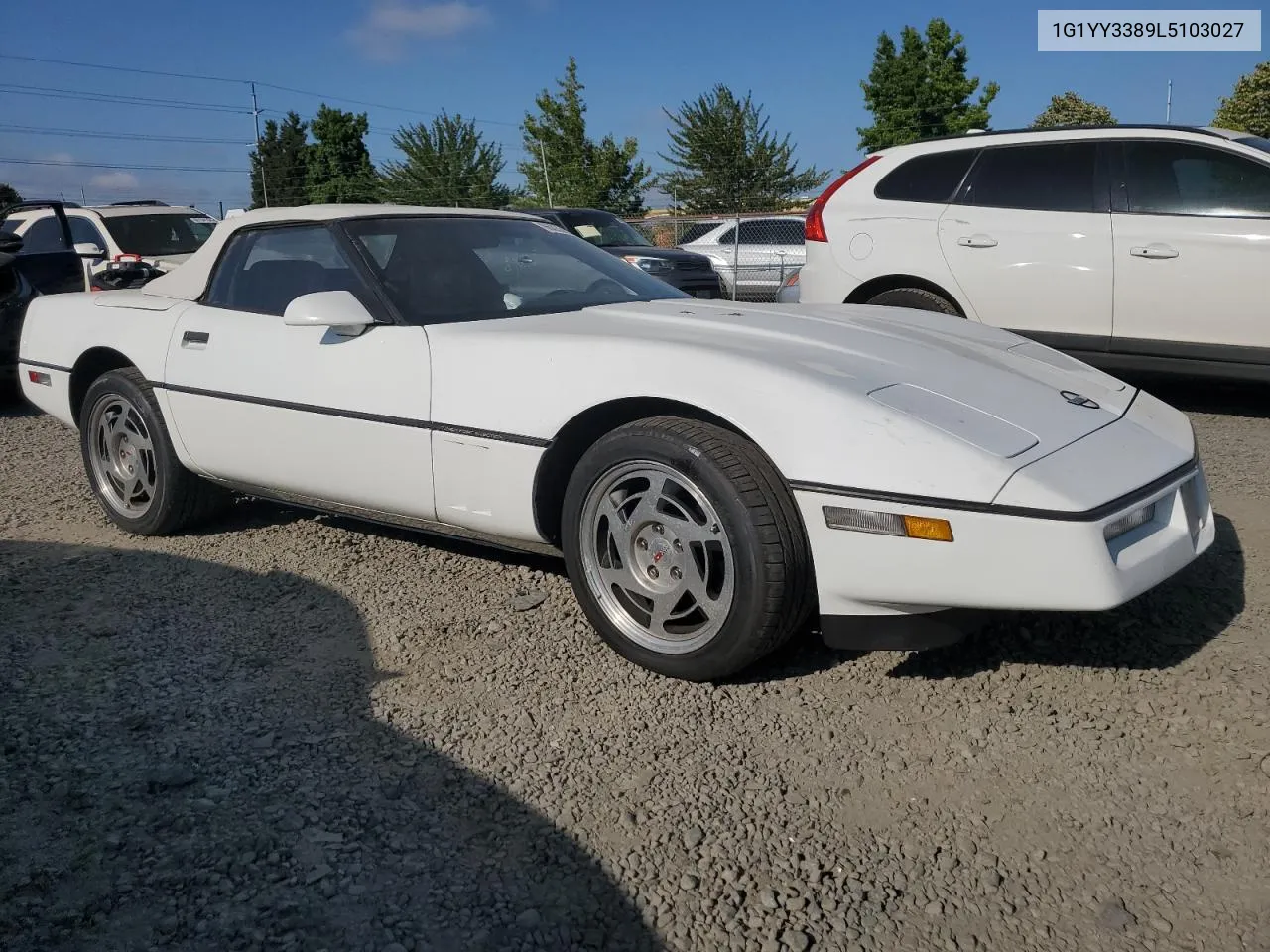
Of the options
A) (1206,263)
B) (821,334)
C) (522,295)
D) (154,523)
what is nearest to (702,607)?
(821,334)

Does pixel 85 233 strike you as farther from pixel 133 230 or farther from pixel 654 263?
pixel 654 263

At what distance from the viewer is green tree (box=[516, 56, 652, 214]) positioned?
1629 inches

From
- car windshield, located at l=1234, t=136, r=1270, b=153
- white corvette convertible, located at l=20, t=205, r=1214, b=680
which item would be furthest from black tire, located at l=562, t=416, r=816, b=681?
car windshield, located at l=1234, t=136, r=1270, b=153

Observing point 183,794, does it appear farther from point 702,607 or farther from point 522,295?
point 522,295

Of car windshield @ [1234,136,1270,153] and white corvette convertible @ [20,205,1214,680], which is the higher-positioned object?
car windshield @ [1234,136,1270,153]

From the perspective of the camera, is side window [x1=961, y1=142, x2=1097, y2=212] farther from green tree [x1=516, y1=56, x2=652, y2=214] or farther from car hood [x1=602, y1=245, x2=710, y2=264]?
green tree [x1=516, y1=56, x2=652, y2=214]

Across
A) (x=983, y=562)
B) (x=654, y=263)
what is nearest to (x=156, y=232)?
(x=654, y=263)

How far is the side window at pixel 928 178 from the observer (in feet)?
21.5

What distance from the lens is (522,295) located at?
381 cm

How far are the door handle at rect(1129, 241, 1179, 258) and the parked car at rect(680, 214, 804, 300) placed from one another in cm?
938

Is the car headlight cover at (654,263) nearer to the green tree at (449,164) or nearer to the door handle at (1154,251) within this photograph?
the door handle at (1154,251)

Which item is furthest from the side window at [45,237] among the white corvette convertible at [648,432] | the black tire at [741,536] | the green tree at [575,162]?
the green tree at [575,162]

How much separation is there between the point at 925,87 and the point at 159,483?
1630 inches

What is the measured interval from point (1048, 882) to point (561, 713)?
1.26m
